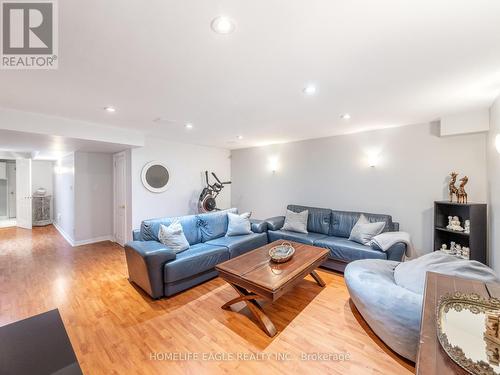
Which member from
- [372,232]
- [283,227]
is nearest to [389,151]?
[372,232]

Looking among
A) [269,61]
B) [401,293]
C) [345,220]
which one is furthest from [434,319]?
[345,220]

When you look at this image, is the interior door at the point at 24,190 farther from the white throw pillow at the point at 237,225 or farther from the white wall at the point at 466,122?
the white wall at the point at 466,122

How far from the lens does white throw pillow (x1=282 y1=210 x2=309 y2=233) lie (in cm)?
404

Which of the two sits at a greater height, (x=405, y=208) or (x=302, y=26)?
(x=302, y=26)

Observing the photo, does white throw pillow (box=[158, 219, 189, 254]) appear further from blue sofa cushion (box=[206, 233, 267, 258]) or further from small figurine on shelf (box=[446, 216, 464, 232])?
small figurine on shelf (box=[446, 216, 464, 232])

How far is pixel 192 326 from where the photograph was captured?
2.06 metres

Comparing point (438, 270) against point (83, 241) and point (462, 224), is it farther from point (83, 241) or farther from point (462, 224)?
point (83, 241)

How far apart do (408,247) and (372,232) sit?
478 millimetres

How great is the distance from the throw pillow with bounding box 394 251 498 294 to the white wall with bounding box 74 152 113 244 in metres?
5.86

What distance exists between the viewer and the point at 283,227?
4.23 m

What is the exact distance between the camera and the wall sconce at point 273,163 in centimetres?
516

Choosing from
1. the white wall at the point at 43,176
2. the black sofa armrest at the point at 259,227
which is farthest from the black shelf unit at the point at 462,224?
the white wall at the point at 43,176

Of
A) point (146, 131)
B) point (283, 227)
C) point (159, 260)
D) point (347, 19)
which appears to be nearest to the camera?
point (347, 19)

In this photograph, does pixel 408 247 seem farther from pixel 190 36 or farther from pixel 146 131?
pixel 146 131
